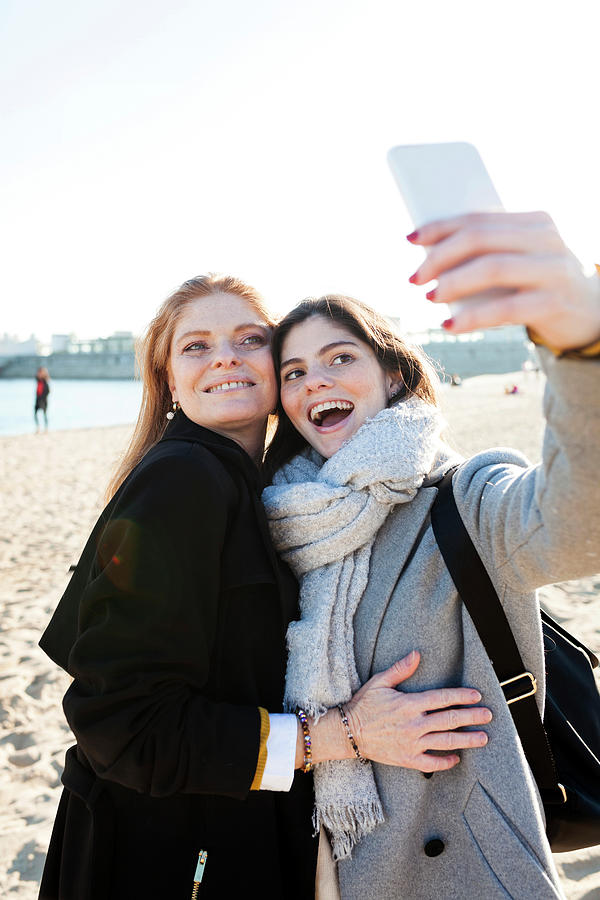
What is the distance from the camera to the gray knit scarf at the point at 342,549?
160cm

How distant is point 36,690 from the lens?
4.26 metres

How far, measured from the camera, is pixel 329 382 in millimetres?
2121

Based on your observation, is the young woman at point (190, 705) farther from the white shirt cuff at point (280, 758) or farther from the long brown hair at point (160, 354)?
the long brown hair at point (160, 354)

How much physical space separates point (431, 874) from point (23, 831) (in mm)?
2358

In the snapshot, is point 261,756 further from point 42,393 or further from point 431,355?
point 431,355

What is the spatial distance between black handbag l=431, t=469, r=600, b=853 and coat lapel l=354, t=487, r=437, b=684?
7cm

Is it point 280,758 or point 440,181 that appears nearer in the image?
point 440,181

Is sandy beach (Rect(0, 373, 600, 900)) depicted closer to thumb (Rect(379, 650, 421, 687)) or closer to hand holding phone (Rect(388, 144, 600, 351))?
thumb (Rect(379, 650, 421, 687))

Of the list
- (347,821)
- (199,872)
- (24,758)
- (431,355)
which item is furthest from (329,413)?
(431,355)

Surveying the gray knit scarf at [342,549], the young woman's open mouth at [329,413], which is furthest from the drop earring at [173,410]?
the gray knit scarf at [342,549]

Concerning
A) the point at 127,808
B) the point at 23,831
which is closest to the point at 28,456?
the point at 23,831

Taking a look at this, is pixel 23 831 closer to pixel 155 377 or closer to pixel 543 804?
pixel 155 377

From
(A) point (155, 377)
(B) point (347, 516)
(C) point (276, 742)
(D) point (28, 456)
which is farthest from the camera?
(D) point (28, 456)

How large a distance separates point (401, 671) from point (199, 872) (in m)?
0.72
